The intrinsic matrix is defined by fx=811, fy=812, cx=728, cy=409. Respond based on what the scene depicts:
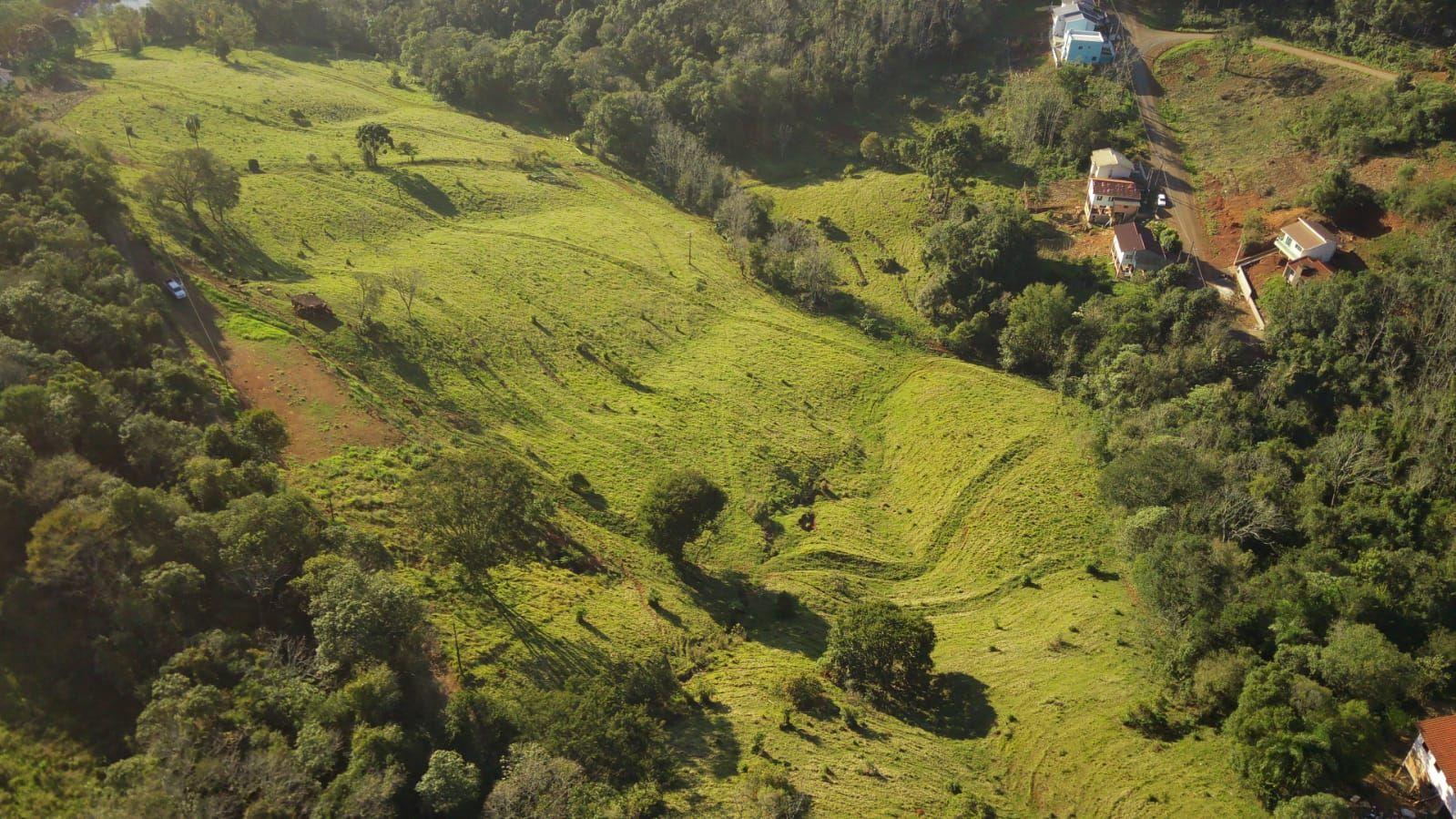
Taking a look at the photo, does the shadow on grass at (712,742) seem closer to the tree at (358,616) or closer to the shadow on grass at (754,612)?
the shadow on grass at (754,612)

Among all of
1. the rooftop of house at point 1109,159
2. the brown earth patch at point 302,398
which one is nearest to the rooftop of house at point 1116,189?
the rooftop of house at point 1109,159

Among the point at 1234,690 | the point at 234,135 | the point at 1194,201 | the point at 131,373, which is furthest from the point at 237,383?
the point at 1194,201

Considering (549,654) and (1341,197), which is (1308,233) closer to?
(1341,197)

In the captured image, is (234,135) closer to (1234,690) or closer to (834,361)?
Result: (834,361)

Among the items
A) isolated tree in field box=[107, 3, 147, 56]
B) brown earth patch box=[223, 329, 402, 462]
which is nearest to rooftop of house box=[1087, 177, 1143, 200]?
brown earth patch box=[223, 329, 402, 462]

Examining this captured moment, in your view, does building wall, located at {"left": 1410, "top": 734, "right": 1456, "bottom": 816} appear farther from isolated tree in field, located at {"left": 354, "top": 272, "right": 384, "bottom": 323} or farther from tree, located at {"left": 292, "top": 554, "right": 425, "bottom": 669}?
isolated tree in field, located at {"left": 354, "top": 272, "right": 384, "bottom": 323}

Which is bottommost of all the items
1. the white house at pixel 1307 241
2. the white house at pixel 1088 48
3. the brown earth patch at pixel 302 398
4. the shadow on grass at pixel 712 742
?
the shadow on grass at pixel 712 742

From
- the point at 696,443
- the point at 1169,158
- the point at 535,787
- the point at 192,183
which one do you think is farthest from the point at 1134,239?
the point at 192,183

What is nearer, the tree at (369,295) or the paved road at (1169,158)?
the tree at (369,295)
